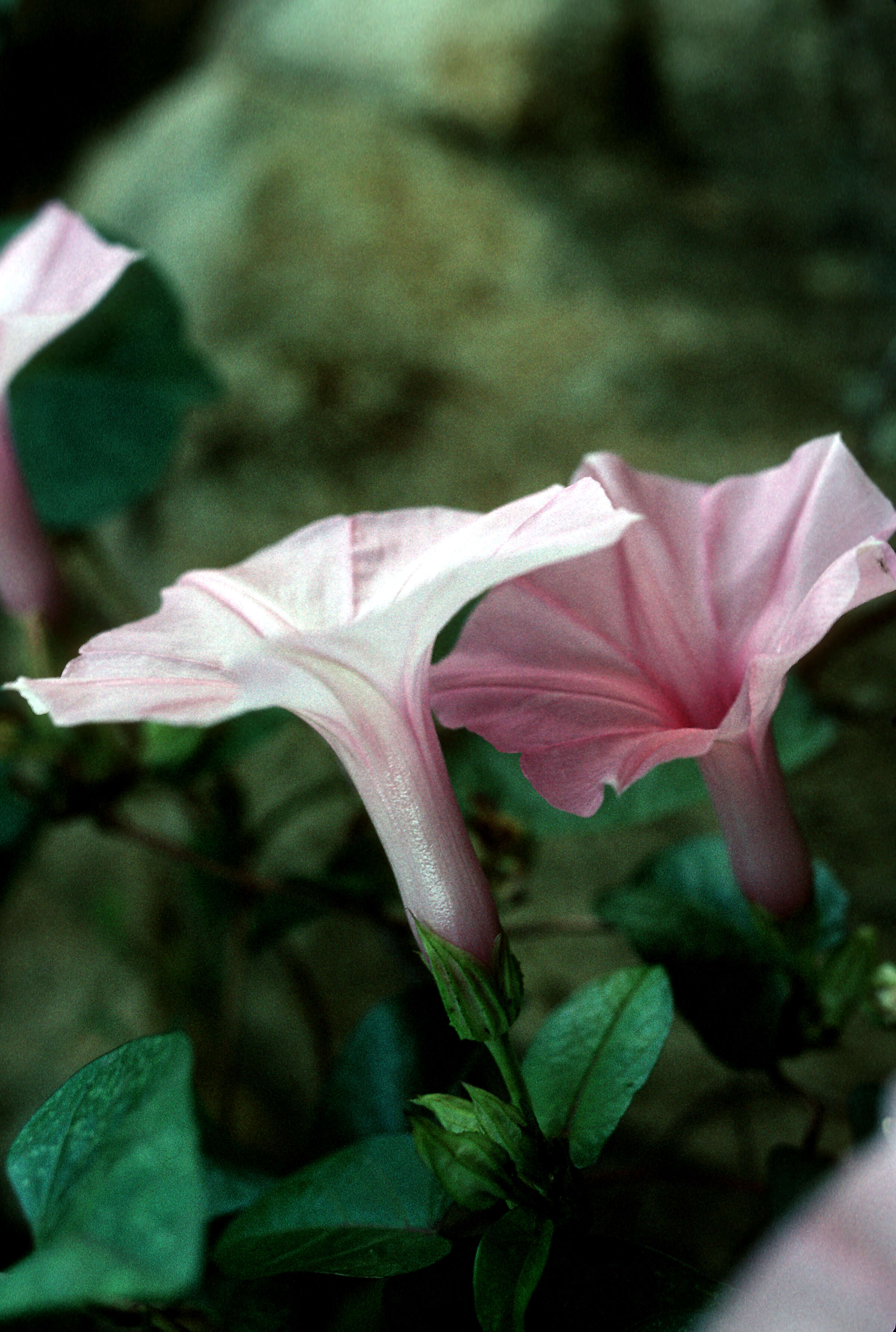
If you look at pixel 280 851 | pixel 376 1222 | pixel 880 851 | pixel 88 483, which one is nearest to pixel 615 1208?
pixel 376 1222

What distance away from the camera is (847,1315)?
0.29 metres

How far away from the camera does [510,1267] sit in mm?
423

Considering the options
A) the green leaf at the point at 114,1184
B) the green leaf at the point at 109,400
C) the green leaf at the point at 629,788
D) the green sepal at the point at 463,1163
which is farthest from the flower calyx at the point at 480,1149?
the green leaf at the point at 109,400

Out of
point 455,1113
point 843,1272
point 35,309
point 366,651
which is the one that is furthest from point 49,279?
point 843,1272

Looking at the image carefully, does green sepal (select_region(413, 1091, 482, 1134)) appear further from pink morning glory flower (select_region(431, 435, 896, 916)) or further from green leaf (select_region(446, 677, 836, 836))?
green leaf (select_region(446, 677, 836, 836))

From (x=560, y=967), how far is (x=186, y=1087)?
30.5 inches

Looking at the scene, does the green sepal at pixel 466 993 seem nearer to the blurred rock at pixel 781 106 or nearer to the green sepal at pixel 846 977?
the green sepal at pixel 846 977

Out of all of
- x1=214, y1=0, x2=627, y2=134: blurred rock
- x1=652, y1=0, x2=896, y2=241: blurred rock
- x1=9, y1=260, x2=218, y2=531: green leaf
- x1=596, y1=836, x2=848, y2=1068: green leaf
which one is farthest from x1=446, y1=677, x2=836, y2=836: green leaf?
x1=214, y1=0, x2=627, y2=134: blurred rock

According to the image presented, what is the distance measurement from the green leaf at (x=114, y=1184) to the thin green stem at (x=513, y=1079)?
0.14 meters

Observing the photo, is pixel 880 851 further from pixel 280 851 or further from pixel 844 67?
pixel 844 67

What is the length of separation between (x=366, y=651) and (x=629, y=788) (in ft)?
1.17

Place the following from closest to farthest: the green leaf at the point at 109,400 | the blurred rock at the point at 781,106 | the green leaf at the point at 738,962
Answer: the green leaf at the point at 738,962
the green leaf at the point at 109,400
the blurred rock at the point at 781,106

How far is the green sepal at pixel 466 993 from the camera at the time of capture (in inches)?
17.5

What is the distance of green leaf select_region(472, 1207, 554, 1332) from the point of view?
1.34 ft
